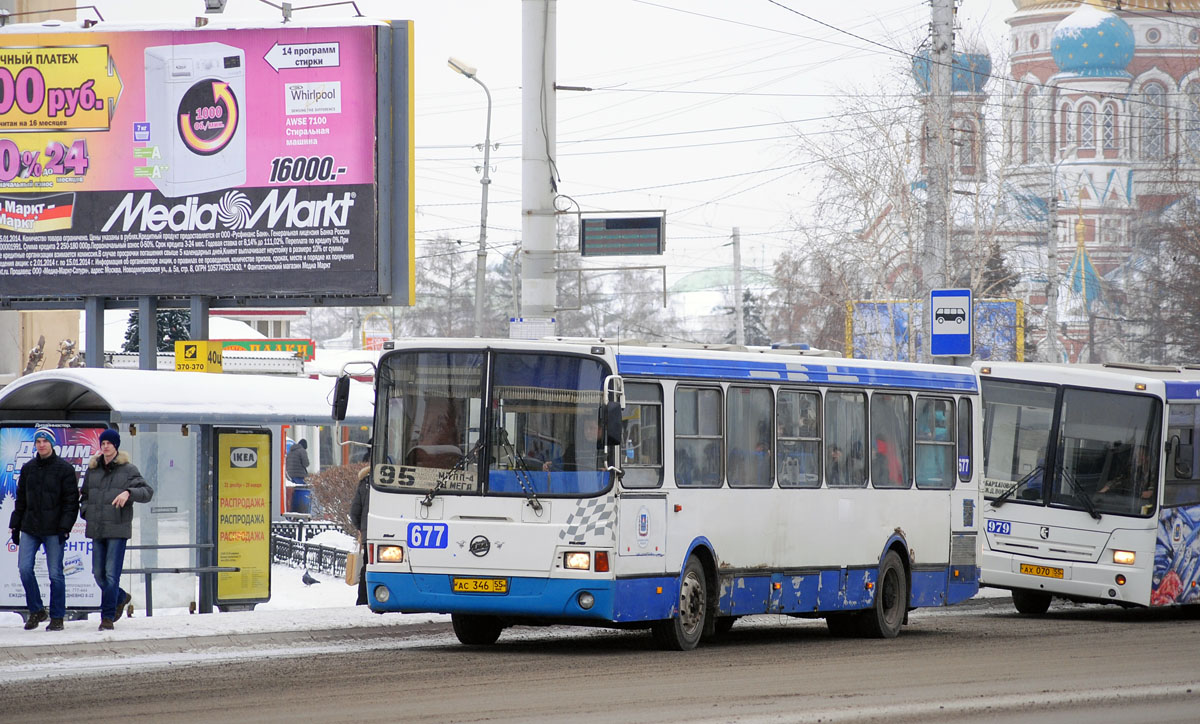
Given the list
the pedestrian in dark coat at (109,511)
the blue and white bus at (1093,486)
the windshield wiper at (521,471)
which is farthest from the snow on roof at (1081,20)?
the windshield wiper at (521,471)

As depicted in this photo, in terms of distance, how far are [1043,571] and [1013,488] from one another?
1018 millimetres

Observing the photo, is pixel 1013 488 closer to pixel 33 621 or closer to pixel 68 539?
pixel 68 539

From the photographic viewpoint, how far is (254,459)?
20016 mm

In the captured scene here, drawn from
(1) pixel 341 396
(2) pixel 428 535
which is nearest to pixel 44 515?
(1) pixel 341 396

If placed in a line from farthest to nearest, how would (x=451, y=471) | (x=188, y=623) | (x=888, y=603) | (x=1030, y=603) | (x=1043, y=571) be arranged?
(x=1030, y=603) → (x=1043, y=571) → (x=888, y=603) → (x=188, y=623) → (x=451, y=471)

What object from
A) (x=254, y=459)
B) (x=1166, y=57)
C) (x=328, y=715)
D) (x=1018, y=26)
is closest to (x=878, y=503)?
(x=254, y=459)

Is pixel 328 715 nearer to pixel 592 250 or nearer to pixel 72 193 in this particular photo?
pixel 592 250

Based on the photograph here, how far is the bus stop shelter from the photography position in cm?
1767

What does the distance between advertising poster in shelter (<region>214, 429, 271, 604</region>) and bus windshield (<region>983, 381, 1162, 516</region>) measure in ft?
26.9

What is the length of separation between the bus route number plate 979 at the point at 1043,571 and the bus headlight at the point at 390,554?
29.6 ft

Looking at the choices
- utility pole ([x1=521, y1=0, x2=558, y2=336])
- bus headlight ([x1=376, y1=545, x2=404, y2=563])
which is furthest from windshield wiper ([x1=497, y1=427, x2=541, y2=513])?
utility pole ([x1=521, y1=0, x2=558, y2=336])

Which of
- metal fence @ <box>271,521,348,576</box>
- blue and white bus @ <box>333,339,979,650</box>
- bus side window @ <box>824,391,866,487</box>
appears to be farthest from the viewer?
metal fence @ <box>271,521,348,576</box>

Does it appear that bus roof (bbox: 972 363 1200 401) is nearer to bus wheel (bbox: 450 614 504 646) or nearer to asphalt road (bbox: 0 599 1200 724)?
asphalt road (bbox: 0 599 1200 724)

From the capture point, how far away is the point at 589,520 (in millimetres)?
13727
